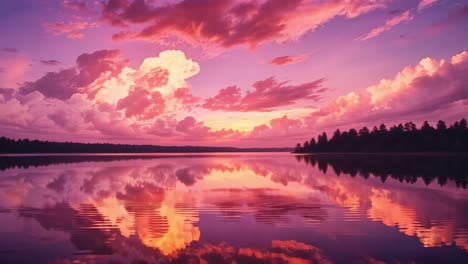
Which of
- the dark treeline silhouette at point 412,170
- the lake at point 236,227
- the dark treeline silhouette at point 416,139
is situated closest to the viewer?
the lake at point 236,227

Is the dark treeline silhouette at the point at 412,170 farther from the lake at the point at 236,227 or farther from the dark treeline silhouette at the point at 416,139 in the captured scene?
the dark treeline silhouette at the point at 416,139

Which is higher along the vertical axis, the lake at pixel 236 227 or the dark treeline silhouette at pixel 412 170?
the dark treeline silhouette at pixel 412 170

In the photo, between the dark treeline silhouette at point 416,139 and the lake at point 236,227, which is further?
the dark treeline silhouette at point 416,139

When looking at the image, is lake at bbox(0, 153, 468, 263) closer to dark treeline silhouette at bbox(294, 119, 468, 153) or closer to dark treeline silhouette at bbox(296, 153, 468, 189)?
dark treeline silhouette at bbox(296, 153, 468, 189)

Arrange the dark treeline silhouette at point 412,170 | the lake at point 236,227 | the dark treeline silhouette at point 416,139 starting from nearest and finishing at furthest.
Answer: the lake at point 236,227 → the dark treeline silhouette at point 412,170 → the dark treeline silhouette at point 416,139

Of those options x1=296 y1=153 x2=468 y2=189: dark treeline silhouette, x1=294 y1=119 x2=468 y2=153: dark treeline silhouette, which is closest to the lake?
x1=296 y1=153 x2=468 y2=189: dark treeline silhouette

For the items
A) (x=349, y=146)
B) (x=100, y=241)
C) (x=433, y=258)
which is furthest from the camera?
(x=349, y=146)

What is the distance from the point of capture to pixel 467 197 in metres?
29.1

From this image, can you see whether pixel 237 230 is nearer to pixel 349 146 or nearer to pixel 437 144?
pixel 437 144

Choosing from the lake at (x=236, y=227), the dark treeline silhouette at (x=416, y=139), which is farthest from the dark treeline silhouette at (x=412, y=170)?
the dark treeline silhouette at (x=416, y=139)

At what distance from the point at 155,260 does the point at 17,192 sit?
26046 millimetres

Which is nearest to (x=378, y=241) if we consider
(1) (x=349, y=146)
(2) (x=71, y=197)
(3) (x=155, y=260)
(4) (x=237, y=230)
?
(4) (x=237, y=230)

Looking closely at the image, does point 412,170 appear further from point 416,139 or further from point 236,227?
point 416,139

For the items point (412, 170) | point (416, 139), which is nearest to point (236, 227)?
point (412, 170)
